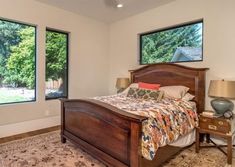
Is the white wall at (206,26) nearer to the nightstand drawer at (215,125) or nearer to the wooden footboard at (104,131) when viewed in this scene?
the nightstand drawer at (215,125)

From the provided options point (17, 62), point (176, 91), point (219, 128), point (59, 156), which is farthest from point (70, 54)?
point (219, 128)

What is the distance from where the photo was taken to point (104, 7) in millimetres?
4020

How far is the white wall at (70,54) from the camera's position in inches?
136

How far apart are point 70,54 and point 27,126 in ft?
6.12

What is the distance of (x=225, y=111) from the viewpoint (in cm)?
271

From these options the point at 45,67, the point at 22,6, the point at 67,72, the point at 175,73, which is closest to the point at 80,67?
the point at 67,72

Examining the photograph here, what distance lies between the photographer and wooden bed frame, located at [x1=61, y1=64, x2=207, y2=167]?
1.85m

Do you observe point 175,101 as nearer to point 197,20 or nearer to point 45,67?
point 197,20

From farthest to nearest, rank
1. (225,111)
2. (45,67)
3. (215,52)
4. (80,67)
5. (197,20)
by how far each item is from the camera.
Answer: (80,67), (45,67), (197,20), (215,52), (225,111)

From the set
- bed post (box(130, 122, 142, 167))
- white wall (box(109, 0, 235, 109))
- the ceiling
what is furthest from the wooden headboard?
bed post (box(130, 122, 142, 167))

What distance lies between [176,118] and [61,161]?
5.48 feet

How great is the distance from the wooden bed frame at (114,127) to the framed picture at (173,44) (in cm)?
37

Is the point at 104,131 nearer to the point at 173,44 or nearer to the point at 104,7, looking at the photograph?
the point at 173,44

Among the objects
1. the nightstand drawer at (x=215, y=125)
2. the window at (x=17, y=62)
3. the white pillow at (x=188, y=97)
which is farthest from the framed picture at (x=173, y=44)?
the window at (x=17, y=62)
